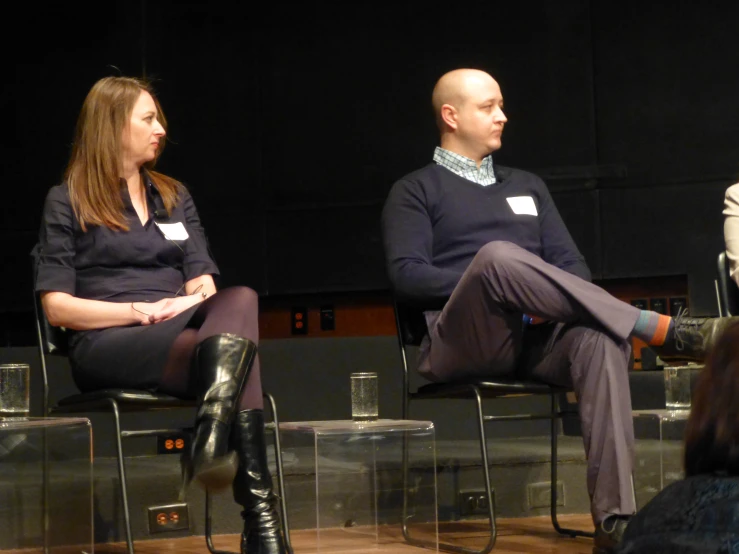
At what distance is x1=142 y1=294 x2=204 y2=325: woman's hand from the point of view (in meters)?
2.52

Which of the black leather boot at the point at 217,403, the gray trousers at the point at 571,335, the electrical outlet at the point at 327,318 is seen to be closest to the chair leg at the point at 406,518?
the gray trousers at the point at 571,335

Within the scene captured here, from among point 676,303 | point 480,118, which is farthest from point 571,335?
point 676,303

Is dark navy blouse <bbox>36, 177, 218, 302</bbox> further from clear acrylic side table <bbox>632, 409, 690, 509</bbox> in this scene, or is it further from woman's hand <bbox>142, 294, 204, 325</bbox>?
clear acrylic side table <bbox>632, 409, 690, 509</bbox>

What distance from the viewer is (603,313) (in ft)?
7.84

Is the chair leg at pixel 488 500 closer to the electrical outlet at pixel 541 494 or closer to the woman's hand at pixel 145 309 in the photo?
the electrical outlet at pixel 541 494

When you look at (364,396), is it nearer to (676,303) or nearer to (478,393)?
(478,393)

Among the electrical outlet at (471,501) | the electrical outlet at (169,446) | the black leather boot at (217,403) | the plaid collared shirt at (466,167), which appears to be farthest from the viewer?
the electrical outlet at (169,446)

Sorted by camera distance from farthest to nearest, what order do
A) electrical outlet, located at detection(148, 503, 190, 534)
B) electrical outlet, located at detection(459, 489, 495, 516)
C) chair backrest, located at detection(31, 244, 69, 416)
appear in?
1. electrical outlet, located at detection(459, 489, 495, 516)
2. electrical outlet, located at detection(148, 503, 190, 534)
3. chair backrest, located at detection(31, 244, 69, 416)

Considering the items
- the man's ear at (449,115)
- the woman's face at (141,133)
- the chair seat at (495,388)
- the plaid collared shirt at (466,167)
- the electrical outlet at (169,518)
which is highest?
the man's ear at (449,115)

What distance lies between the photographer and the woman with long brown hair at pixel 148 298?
2.25 meters

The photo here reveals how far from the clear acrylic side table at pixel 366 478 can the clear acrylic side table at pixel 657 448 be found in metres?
0.52

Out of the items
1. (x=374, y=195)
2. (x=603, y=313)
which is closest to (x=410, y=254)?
(x=603, y=313)

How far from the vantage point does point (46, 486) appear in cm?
244

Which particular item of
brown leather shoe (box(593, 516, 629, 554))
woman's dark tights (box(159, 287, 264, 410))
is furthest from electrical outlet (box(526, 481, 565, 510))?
woman's dark tights (box(159, 287, 264, 410))
